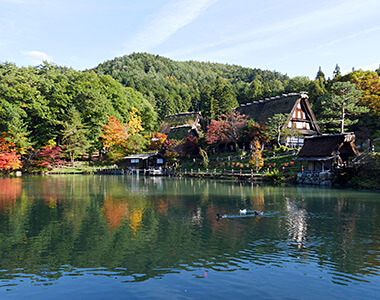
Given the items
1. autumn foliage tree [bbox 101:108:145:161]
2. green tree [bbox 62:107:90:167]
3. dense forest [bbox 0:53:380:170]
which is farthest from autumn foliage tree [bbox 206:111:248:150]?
green tree [bbox 62:107:90:167]

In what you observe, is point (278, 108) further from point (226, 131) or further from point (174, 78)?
point (174, 78)

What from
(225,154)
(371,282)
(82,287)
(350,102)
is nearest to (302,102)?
(350,102)

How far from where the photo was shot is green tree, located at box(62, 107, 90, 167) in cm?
5867

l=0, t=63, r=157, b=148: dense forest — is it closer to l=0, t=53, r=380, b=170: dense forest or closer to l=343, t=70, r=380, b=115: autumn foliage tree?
l=0, t=53, r=380, b=170: dense forest

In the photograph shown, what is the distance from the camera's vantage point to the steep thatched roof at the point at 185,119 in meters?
73.4

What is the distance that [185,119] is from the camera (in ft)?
246

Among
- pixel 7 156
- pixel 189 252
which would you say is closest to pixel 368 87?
pixel 189 252

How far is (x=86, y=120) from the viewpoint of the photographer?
64938mm

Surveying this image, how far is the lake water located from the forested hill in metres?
81.4

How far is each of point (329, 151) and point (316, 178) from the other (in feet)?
10.6

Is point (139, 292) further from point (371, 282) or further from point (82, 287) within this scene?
point (371, 282)

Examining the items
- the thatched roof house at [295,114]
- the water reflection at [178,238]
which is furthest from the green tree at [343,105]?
the water reflection at [178,238]

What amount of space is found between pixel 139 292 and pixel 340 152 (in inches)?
1261

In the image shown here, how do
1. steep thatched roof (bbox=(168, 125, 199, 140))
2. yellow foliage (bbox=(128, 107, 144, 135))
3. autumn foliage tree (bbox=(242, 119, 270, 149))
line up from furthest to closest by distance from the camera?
yellow foliage (bbox=(128, 107, 144, 135)), steep thatched roof (bbox=(168, 125, 199, 140)), autumn foliage tree (bbox=(242, 119, 270, 149))
